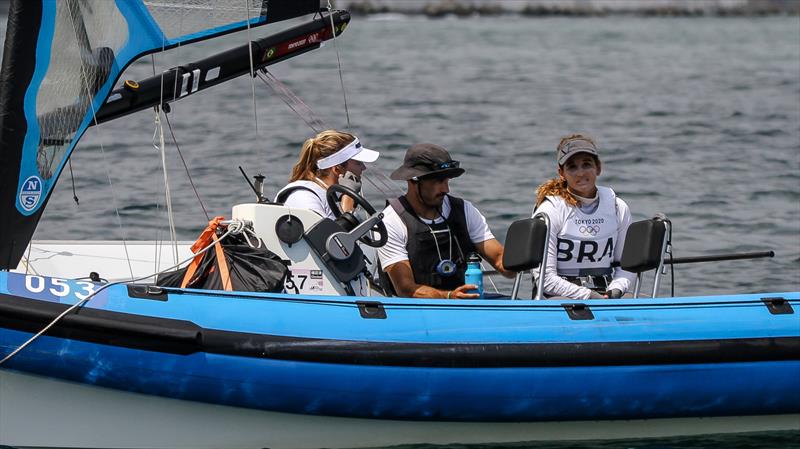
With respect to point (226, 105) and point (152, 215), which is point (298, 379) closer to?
point (152, 215)

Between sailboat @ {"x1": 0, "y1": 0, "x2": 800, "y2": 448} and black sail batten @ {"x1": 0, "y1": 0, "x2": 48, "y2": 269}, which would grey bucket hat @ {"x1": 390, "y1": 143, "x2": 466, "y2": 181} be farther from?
black sail batten @ {"x1": 0, "y1": 0, "x2": 48, "y2": 269}

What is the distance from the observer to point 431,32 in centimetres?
5475

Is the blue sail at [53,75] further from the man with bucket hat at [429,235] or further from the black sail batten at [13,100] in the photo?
the man with bucket hat at [429,235]

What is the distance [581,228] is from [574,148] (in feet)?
1.25

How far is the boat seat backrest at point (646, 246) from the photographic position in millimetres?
6254

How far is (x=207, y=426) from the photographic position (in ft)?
19.7

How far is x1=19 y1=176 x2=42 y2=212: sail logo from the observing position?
20.4 feet

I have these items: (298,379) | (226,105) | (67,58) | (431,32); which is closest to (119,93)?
(67,58)

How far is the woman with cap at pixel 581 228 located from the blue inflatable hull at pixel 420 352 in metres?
0.39

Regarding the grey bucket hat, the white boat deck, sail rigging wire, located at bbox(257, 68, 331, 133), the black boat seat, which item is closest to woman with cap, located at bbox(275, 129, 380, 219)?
the grey bucket hat

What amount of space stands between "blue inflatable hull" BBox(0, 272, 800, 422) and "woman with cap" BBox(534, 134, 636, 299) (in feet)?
1.28

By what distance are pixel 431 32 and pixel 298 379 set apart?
49629 mm

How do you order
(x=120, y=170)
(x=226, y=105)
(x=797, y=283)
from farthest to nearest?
1. (x=226, y=105)
2. (x=120, y=170)
3. (x=797, y=283)

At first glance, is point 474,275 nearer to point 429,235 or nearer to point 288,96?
point 429,235
